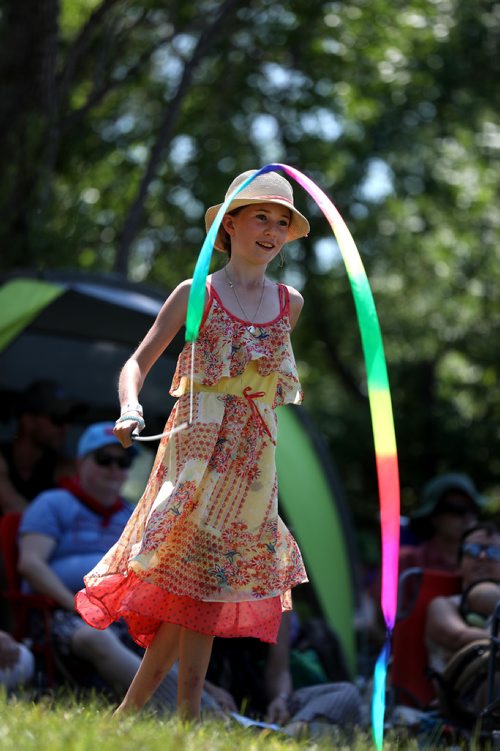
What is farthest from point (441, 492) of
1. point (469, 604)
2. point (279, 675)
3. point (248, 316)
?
point (248, 316)

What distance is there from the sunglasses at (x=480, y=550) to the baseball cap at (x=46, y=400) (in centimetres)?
295

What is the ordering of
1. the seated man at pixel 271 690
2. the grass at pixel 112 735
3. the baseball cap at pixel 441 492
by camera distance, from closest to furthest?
1. the grass at pixel 112 735
2. the seated man at pixel 271 690
3. the baseball cap at pixel 441 492

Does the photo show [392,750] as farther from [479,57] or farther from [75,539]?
[479,57]

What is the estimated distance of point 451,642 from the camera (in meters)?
5.19

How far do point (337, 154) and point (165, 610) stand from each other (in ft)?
39.1

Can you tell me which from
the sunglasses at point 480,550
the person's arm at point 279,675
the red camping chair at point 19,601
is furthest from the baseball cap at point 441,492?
the red camping chair at point 19,601

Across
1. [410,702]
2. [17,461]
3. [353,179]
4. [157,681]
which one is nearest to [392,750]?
[157,681]

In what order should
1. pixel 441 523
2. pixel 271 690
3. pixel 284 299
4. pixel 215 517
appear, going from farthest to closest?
pixel 441 523, pixel 271 690, pixel 284 299, pixel 215 517

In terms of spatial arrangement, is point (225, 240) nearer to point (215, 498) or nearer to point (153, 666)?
point (215, 498)

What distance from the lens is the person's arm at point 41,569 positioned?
5.00 m

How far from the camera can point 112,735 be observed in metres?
2.59

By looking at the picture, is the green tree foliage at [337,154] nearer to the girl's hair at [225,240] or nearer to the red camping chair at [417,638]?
the red camping chair at [417,638]

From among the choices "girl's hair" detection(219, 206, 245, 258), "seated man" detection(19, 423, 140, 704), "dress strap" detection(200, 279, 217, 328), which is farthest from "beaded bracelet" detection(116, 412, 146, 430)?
"seated man" detection(19, 423, 140, 704)

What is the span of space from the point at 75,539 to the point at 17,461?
1.78 meters
